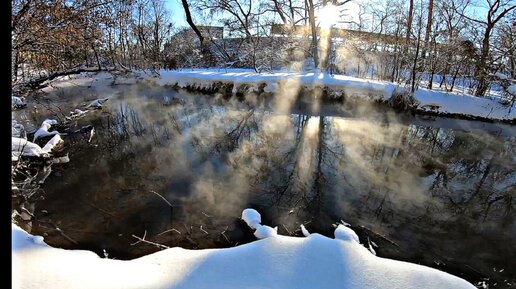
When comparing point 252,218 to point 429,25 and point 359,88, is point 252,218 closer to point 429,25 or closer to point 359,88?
point 359,88

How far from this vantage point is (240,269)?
111 inches

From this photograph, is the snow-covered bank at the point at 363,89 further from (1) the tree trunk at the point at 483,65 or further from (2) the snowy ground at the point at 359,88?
(1) the tree trunk at the point at 483,65

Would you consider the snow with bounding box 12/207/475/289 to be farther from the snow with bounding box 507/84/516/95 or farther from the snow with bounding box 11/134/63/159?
the snow with bounding box 507/84/516/95

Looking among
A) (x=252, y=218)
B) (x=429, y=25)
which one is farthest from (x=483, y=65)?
(x=252, y=218)

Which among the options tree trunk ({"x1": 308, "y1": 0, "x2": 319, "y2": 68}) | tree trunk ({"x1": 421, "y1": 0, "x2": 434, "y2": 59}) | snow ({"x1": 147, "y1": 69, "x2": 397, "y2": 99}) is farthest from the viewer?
tree trunk ({"x1": 308, "y1": 0, "x2": 319, "y2": 68})

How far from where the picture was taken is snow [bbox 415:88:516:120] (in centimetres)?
1081

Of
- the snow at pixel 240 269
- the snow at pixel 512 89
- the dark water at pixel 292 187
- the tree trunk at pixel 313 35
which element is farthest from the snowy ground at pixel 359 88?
the snow at pixel 240 269

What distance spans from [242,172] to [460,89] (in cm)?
1042

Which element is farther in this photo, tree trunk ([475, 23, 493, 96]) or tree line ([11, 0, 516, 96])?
tree trunk ([475, 23, 493, 96])

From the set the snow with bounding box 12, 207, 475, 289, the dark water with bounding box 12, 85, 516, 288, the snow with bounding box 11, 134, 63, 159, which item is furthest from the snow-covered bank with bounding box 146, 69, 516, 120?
the snow with bounding box 12, 207, 475, 289

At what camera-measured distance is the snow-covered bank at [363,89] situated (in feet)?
36.1

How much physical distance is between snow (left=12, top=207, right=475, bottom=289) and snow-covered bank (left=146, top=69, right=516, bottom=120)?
31.0 feet

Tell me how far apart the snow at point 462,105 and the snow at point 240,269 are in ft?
31.0

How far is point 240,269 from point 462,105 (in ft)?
35.8
